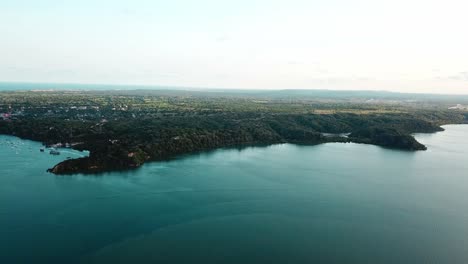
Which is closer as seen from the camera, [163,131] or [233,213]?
[233,213]

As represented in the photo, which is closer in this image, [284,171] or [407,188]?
[407,188]

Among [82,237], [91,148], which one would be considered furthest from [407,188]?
[91,148]

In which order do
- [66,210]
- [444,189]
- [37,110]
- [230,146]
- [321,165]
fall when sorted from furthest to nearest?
1. [37,110]
2. [230,146]
3. [321,165]
4. [444,189]
5. [66,210]

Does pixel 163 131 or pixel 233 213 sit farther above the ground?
pixel 163 131

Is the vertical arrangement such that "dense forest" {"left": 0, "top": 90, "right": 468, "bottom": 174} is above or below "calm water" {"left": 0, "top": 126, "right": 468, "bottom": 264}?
above

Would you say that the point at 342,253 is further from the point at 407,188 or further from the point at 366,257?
the point at 407,188

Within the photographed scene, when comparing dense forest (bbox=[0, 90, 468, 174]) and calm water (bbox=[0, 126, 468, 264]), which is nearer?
calm water (bbox=[0, 126, 468, 264])

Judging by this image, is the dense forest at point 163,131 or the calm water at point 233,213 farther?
the dense forest at point 163,131

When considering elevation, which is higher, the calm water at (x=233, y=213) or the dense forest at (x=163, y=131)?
the dense forest at (x=163, y=131)
